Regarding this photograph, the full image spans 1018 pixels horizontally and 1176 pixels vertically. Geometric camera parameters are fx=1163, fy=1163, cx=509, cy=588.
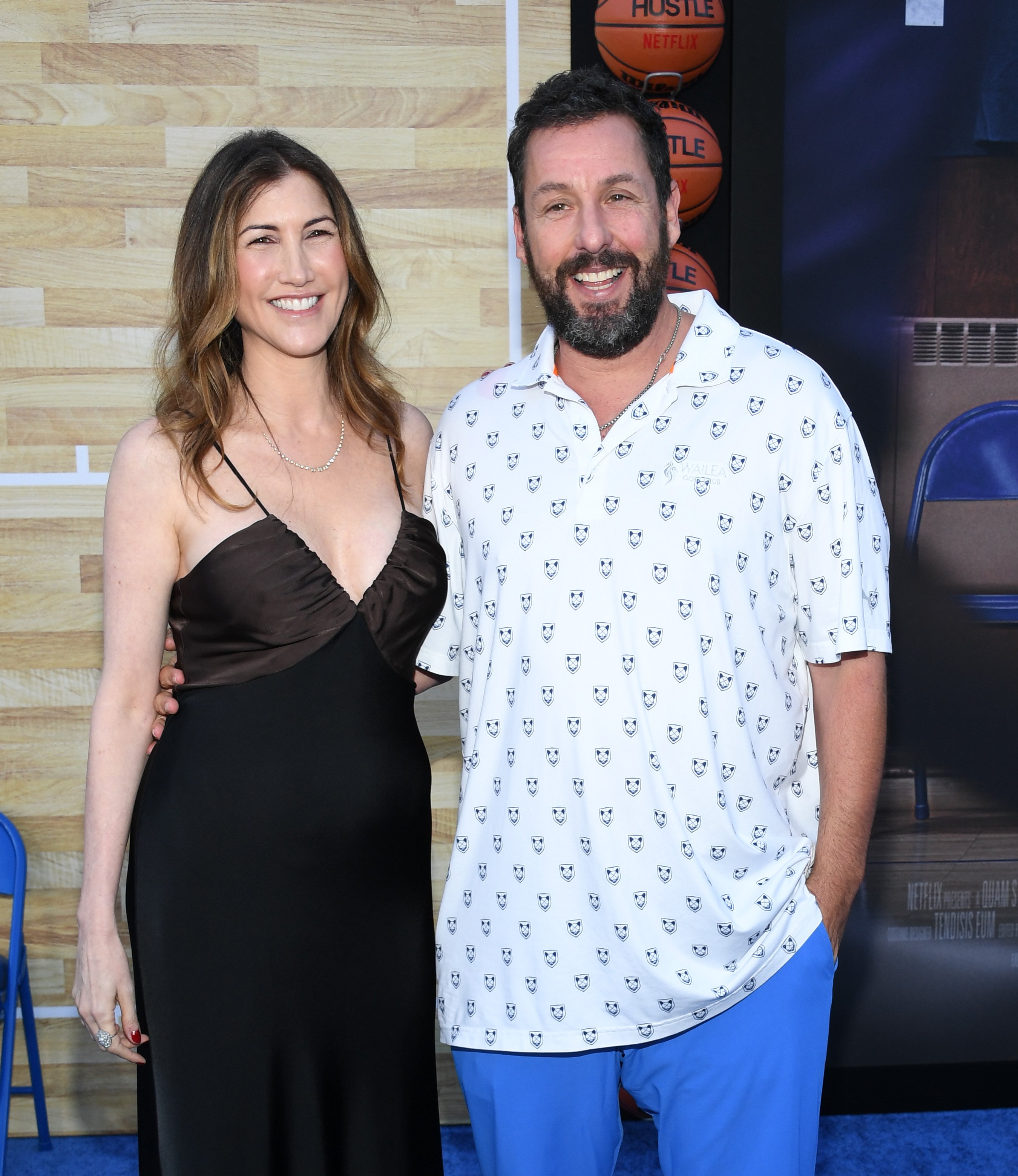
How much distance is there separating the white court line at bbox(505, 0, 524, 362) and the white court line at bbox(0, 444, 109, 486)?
111 cm

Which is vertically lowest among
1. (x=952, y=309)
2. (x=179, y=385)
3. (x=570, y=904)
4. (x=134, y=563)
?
(x=570, y=904)

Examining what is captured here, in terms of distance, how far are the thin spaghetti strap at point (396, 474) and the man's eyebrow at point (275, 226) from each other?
1.22 feet

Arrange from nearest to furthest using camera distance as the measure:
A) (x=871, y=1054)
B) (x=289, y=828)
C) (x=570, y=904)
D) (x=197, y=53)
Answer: (x=570, y=904) → (x=289, y=828) → (x=197, y=53) → (x=871, y=1054)

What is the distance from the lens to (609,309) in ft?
5.46

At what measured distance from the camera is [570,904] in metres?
1.58

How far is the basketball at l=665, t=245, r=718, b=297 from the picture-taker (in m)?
2.56

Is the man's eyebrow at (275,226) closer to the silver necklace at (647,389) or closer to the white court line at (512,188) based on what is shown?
the silver necklace at (647,389)

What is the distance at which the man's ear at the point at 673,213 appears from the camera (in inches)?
69.6

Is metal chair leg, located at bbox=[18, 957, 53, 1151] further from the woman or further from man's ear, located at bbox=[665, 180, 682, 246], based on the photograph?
man's ear, located at bbox=[665, 180, 682, 246]

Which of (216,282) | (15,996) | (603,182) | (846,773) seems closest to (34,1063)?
(15,996)

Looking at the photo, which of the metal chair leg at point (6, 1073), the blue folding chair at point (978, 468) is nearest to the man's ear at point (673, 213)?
the blue folding chair at point (978, 468)

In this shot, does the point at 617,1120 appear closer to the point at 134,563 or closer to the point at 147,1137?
the point at 147,1137

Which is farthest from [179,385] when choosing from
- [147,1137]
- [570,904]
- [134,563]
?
[147,1137]

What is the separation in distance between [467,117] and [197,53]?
68cm
